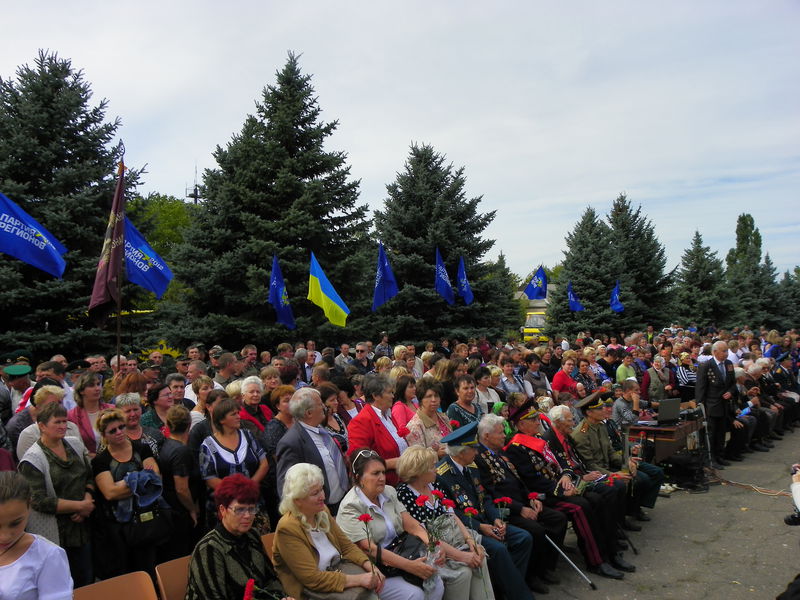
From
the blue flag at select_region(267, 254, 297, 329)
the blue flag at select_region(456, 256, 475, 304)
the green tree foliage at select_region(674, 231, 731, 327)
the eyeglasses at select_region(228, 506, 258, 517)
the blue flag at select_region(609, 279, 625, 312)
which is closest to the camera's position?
the eyeglasses at select_region(228, 506, 258, 517)

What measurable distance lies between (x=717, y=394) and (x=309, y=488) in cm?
903

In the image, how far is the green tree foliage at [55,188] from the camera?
41.4 feet

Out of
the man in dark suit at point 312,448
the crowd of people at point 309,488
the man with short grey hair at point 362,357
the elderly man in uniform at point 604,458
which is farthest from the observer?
the man with short grey hair at point 362,357

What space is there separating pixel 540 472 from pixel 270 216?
13.1 m

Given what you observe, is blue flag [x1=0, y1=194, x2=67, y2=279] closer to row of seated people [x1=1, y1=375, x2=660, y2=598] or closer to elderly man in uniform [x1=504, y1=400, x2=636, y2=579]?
row of seated people [x1=1, y1=375, x2=660, y2=598]

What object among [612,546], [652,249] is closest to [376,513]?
[612,546]

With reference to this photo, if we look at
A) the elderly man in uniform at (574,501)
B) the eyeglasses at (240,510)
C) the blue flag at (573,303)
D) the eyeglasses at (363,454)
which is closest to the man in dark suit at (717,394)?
the elderly man in uniform at (574,501)

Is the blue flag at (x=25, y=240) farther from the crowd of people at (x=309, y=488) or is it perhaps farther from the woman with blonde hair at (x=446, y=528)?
the woman with blonde hair at (x=446, y=528)

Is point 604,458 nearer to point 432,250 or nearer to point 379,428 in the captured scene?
point 379,428

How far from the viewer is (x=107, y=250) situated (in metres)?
9.16

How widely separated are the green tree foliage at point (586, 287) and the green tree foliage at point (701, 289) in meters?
8.19

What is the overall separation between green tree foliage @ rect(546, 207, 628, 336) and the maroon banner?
897 inches

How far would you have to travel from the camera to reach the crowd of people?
3.87 metres

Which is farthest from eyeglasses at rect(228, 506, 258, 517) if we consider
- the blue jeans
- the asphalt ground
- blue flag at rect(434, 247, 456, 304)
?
blue flag at rect(434, 247, 456, 304)
